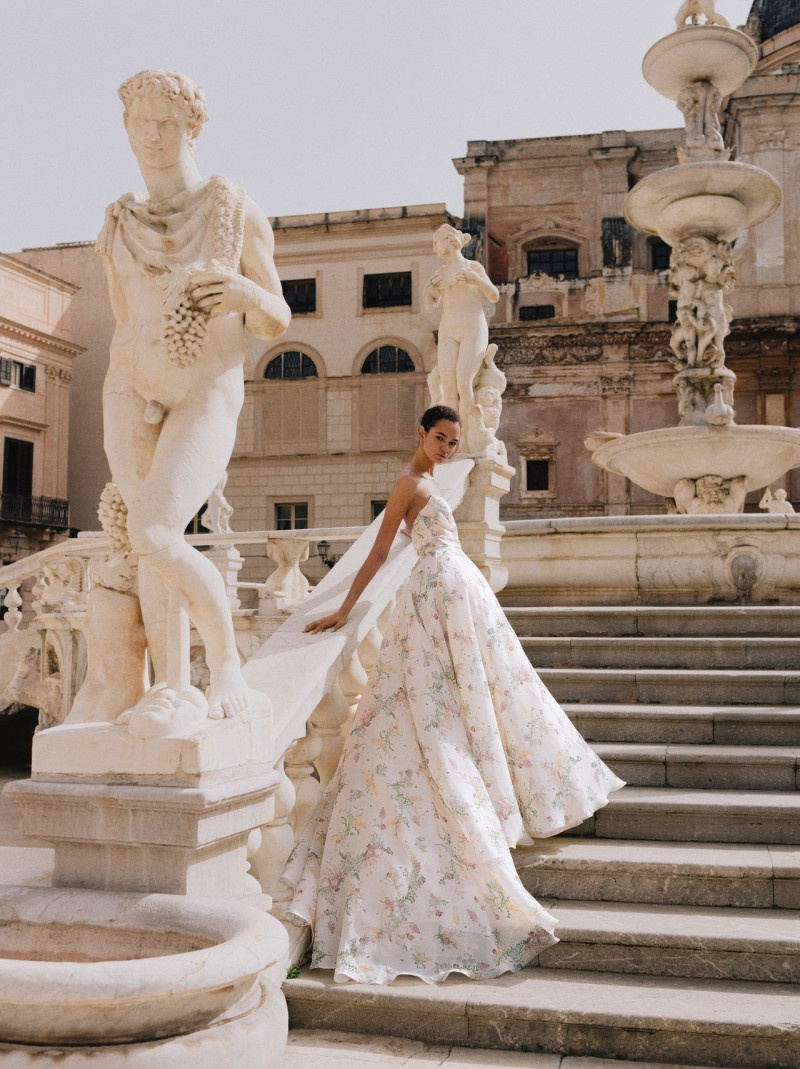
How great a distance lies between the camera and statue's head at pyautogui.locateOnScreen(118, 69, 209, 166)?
3260 mm

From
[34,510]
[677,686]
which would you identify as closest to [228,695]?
[677,686]

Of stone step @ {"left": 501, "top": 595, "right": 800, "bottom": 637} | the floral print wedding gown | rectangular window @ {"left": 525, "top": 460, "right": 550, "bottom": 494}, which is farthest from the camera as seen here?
rectangular window @ {"left": 525, "top": 460, "right": 550, "bottom": 494}

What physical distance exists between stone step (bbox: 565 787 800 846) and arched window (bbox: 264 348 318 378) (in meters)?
29.7

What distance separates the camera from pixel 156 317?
10.9ft

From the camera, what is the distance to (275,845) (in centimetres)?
360

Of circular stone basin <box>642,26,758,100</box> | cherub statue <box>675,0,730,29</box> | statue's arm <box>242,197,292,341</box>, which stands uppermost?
cherub statue <box>675,0,730,29</box>

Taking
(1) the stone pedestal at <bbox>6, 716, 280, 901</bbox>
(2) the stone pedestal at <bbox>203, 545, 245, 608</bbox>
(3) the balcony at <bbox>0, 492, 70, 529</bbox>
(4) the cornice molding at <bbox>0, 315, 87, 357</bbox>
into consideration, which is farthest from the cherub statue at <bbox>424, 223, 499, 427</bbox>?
(4) the cornice molding at <bbox>0, 315, 87, 357</bbox>

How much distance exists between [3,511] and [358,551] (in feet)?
91.7

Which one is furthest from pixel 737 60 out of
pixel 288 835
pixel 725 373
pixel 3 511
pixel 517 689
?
pixel 3 511

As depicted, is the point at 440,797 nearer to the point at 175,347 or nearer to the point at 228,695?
the point at 228,695

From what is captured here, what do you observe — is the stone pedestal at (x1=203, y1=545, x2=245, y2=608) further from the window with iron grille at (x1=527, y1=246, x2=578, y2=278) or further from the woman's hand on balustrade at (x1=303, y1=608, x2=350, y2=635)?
the window with iron grille at (x1=527, y1=246, x2=578, y2=278)

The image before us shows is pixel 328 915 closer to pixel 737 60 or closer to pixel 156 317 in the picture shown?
pixel 156 317

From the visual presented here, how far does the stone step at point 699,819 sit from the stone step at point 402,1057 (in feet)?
3.90

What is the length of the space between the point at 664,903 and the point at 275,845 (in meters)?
1.43
